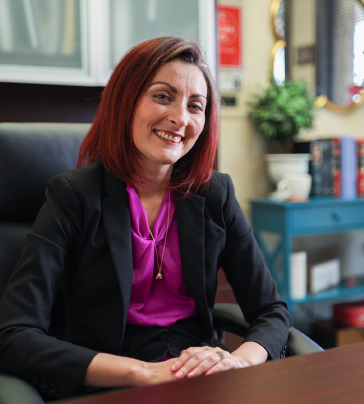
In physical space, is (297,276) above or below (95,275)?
below

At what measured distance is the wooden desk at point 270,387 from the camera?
0.59m

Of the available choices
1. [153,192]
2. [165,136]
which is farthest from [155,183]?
[165,136]

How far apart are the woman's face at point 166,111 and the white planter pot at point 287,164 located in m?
1.33

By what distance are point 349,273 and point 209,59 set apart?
1.86 meters

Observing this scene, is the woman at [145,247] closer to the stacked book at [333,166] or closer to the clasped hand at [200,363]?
the clasped hand at [200,363]

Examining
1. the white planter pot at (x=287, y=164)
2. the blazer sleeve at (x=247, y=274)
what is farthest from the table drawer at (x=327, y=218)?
the blazer sleeve at (x=247, y=274)

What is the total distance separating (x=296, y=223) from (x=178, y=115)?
1.28 m

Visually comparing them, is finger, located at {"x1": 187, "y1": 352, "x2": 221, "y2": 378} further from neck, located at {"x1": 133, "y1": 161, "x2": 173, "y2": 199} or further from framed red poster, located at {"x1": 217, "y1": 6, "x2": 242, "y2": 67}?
framed red poster, located at {"x1": 217, "y1": 6, "x2": 242, "y2": 67}

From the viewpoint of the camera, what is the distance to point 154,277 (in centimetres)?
113

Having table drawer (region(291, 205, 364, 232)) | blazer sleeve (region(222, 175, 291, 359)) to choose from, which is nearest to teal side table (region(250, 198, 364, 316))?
table drawer (region(291, 205, 364, 232))

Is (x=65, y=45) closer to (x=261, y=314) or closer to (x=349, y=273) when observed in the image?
(x=261, y=314)

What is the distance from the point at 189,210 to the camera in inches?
45.2

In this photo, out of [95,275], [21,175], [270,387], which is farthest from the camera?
[21,175]

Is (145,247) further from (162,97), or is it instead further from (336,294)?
(336,294)
